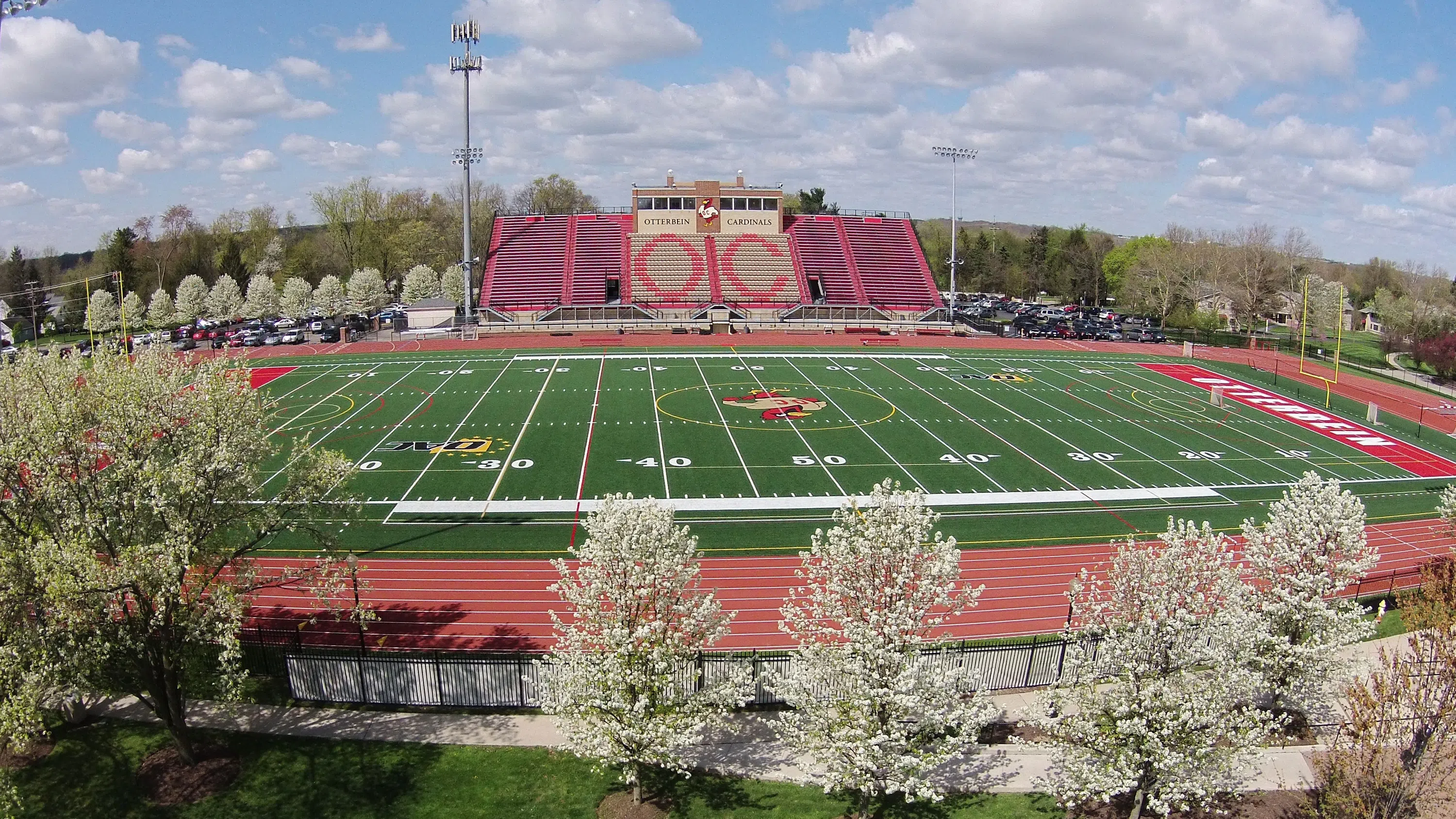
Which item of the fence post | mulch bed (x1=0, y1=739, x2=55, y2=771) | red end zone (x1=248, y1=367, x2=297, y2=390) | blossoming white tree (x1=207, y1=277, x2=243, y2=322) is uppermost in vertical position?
blossoming white tree (x1=207, y1=277, x2=243, y2=322)

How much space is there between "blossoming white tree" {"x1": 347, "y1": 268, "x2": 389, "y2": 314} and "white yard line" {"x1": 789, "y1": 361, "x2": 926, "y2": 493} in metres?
46.4

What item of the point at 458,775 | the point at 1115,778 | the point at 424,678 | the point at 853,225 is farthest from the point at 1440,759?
the point at 853,225

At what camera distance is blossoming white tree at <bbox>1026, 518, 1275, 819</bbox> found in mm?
12758

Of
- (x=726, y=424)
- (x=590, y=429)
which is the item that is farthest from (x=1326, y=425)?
(x=590, y=429)

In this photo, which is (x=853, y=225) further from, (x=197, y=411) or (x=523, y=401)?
(x=197, y=411)

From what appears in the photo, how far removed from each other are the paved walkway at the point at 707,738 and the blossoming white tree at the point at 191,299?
2902 inches

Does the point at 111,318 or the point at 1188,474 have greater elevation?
the point at 111,318

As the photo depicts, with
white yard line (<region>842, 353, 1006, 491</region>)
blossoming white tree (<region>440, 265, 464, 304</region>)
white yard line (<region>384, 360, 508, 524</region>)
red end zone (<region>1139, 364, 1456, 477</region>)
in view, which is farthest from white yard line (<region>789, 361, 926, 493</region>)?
blossoming white tree (<region>440, 265, 464, 304</region>)

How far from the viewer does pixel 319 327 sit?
76.3 m

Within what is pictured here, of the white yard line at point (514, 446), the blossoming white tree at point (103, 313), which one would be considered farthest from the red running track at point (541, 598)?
the blossoming white tree at point (103, 313)

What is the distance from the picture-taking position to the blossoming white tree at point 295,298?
79250 millimetres

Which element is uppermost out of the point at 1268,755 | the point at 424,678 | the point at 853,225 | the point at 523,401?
the point at 853,225

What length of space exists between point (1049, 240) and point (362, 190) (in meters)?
101

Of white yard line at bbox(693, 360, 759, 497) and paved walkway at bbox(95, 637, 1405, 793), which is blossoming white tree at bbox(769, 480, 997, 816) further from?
white yard line at bbox(693, 360, 759, 497)
